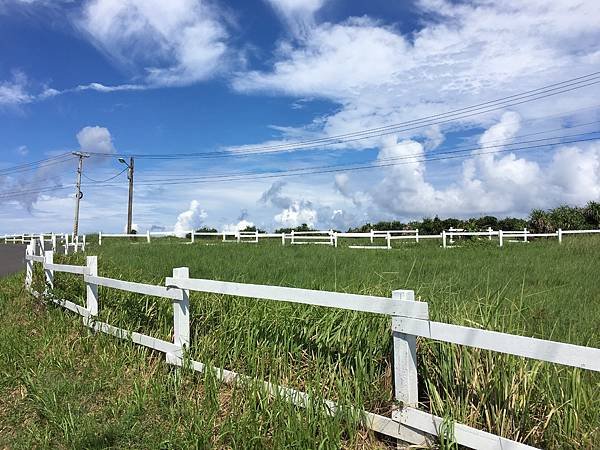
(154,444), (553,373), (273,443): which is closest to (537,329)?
(553,373)

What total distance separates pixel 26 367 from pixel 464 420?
5318mm

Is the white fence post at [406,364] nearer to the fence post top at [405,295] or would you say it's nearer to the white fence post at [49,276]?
the fence post top at [405,295]

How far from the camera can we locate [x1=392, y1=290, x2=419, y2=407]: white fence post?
3.82 meters

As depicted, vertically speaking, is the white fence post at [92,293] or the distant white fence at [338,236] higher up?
the distant white fence at [338,236]

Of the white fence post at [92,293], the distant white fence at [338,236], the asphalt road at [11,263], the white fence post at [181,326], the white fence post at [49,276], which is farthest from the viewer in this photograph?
the distant white fence at [338,236]

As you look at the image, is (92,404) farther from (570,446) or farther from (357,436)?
(570,446)

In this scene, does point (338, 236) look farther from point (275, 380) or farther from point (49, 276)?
point (275, 380)

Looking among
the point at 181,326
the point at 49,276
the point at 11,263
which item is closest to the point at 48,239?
the point at 11,263

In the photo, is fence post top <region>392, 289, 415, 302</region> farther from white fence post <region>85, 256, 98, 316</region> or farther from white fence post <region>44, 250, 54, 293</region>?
white fence post <region>44, 250, 54, 293</region>

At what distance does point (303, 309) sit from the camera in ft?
19.2

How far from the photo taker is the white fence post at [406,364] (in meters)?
3.82

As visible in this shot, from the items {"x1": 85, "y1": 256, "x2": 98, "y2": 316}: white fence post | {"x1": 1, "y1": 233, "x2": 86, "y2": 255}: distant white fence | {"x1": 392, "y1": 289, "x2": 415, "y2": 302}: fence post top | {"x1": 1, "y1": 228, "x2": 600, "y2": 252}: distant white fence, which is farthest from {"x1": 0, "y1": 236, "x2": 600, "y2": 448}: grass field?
{"x1": 1, "y1": 233, "x2": 86, "y2": 255}: distant white fence

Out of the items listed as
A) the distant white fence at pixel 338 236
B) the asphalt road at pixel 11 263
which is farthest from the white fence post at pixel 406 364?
the distant white fence at pixel 338 236

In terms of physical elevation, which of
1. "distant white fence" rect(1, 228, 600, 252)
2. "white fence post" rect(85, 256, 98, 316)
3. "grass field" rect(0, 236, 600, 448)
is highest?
"distant white fence" rect(1, 228, 600, 252)
